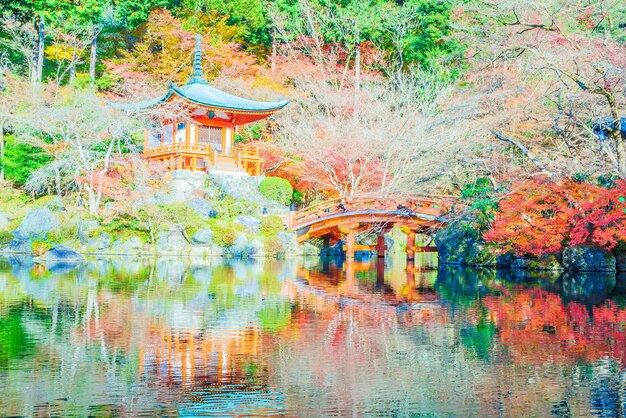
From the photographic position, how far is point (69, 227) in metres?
26.0

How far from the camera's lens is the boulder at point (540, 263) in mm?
21406

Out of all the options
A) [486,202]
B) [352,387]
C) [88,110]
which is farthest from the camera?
[88,110]

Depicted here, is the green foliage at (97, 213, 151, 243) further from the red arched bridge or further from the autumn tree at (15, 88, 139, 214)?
the red arched bridge

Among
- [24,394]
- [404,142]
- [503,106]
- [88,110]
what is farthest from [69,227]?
[24,394]

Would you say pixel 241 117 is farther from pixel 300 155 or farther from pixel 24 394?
pixel 24 394

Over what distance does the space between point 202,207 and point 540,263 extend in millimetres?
12369

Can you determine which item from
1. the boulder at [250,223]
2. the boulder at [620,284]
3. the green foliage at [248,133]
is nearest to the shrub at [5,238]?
the boulder at [250,223]

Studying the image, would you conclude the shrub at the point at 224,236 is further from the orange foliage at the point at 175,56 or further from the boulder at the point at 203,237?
the orange foliage at the point at 175,56

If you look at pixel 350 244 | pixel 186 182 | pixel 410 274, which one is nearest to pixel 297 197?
pixel 186 182

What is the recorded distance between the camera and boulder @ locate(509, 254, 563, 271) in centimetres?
2141

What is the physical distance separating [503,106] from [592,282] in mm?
8853

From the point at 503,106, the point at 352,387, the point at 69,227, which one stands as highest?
the point at 503,106

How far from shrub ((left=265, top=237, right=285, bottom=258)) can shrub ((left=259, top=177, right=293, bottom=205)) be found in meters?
3.45

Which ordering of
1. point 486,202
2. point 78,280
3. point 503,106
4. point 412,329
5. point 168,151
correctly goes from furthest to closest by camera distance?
1. point 168,151
2. point 503,106
3. point 486,202
4. point 78,280
5. point 412,329
